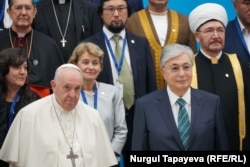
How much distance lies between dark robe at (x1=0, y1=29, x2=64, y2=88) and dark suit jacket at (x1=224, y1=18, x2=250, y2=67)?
5.69 ft

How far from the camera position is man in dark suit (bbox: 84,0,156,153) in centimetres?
845

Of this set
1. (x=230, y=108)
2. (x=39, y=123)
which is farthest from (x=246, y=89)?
(x=39, y=123)

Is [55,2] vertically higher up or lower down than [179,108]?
higher up

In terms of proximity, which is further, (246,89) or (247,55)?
(247,55)

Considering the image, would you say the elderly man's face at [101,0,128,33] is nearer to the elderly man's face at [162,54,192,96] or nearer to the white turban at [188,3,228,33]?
the white turban at [188,3,228,33]

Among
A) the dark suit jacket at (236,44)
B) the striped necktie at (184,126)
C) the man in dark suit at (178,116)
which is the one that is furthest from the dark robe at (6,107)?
the dark suit jacket at (236,44)

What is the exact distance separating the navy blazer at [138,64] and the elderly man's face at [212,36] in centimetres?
63

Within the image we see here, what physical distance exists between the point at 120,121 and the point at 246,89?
48.7 inches

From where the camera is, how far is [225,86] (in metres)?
8.05

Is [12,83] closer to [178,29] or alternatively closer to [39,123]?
[39,123]

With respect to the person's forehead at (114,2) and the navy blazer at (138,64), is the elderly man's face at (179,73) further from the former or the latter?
the person's forehead at (114,2)

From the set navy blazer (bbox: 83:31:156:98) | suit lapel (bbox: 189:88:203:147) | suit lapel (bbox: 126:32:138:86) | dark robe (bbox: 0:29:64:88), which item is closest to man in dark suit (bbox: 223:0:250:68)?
navy blazer (bbox: 83:31:156:98)

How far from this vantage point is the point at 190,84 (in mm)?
7766

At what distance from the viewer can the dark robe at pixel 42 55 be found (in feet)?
27.6
